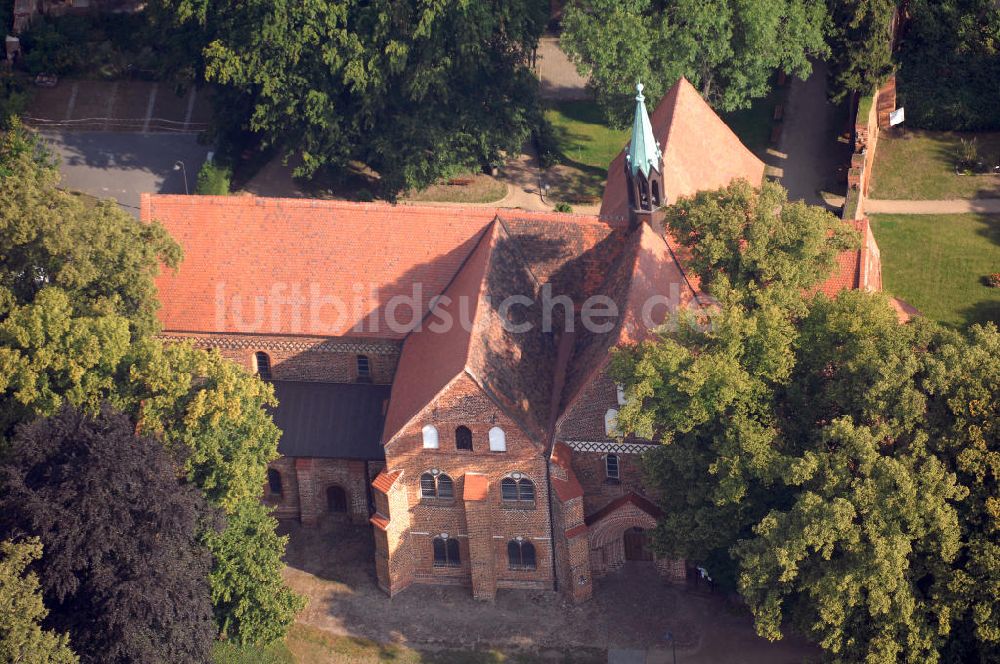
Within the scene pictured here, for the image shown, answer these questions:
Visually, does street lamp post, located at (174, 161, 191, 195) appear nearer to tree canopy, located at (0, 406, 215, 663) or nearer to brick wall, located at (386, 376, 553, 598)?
brick wall, located at (386, 376, 553, 598)

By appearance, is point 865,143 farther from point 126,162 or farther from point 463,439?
point 126,162

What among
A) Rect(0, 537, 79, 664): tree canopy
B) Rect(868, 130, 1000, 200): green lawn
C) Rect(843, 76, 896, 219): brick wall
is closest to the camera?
Rect(0, 537, 79, 664): tree canopy

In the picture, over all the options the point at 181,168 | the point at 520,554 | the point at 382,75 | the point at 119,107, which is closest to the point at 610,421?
the point at 520,554

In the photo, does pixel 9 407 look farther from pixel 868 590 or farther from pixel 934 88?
pixel 934 88

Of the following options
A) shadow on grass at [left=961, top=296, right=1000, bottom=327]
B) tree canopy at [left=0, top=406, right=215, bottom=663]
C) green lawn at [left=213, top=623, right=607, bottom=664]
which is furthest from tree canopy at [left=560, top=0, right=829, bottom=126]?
tree canopy at [left=0, top=406, right=215, bottom=663]

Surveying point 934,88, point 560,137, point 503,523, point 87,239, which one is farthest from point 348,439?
point 934,88

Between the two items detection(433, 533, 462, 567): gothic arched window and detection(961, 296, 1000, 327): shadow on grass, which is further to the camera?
detection(961, 296, 1000, 327): shadow on grass

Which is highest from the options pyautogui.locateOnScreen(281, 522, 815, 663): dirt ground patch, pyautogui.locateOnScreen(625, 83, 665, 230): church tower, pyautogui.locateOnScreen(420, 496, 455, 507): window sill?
pyautogui.locateOnScreen(625, 83, 665, 230): church tower
